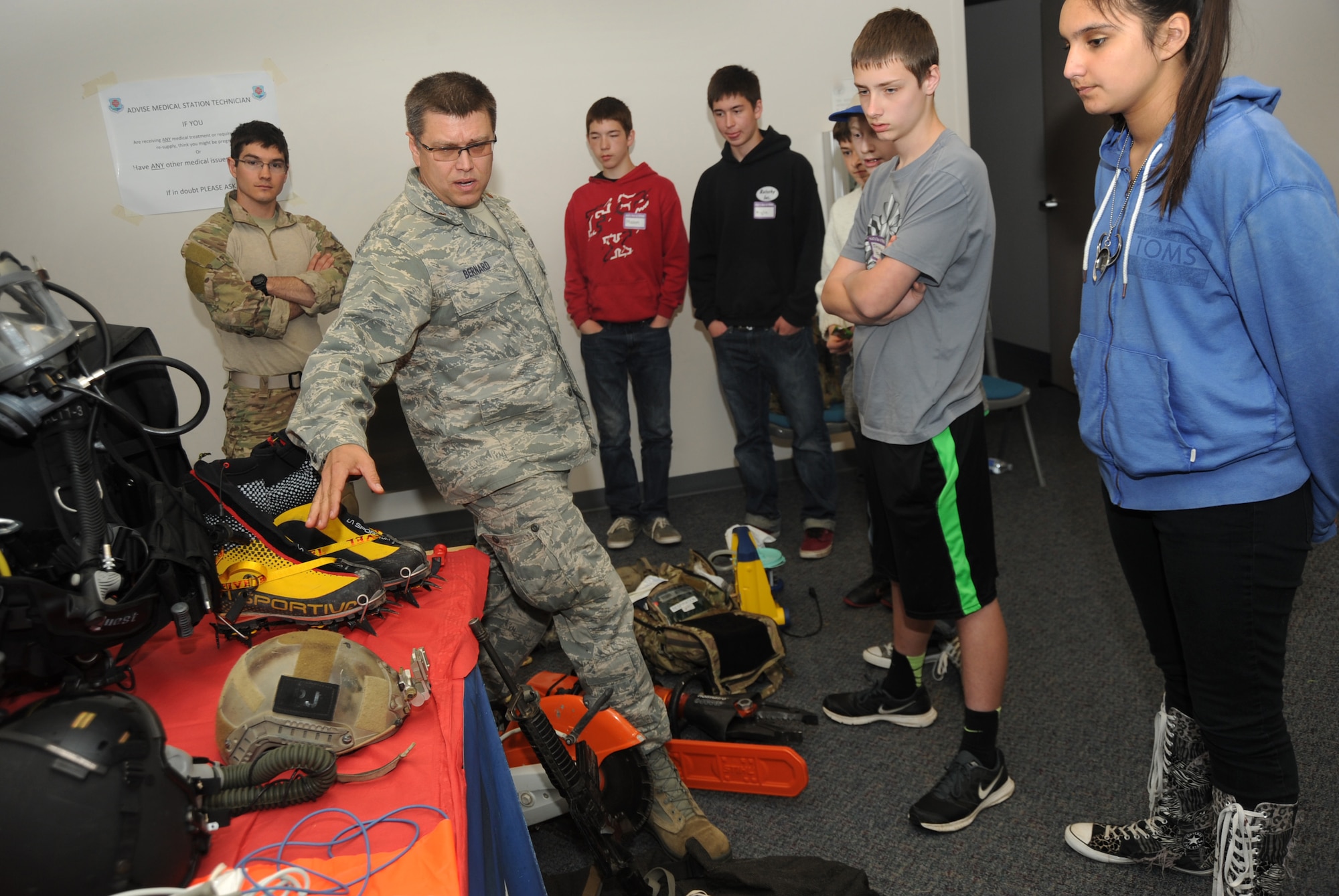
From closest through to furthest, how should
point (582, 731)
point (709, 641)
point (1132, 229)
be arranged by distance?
point (1132, 229)
point (582, 731)
point (709, 641)

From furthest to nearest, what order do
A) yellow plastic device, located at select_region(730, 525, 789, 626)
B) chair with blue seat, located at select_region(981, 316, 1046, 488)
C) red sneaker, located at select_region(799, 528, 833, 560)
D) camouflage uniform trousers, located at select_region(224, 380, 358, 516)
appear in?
chair with blue seat, located at select_region(981, 316, 1046, 488) < red sneaker, located at select_region(799, 528, 833, 560) < camouflage uniform trousers, located at select_region(224, 380, 358, 516) < yellow plastic device, located at select_region(730, 525, 789, 626)

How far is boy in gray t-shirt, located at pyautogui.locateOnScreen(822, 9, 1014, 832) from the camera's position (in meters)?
1.80

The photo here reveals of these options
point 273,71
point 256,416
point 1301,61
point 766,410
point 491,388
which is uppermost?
point 273,71

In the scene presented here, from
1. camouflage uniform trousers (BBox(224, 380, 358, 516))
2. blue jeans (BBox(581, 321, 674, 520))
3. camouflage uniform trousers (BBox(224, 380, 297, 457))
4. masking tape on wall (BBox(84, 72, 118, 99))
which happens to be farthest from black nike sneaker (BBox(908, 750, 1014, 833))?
masking tape on wall (BBox(84, 72, 118, 99))

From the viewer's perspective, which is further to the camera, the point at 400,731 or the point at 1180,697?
the point at 1180,697

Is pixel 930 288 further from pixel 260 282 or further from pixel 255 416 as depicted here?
pixel 255 416

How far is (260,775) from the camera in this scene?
1.11 m

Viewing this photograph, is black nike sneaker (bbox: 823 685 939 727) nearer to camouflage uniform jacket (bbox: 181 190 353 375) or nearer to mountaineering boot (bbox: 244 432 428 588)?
mountaineering boot (bbox: 244 432 428 588)

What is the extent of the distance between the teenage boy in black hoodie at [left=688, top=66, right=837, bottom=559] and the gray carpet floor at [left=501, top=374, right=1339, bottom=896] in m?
0.54

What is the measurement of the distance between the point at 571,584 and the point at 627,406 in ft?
7.19

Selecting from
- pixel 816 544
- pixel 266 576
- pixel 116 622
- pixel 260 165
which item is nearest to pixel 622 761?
pixel 266 576

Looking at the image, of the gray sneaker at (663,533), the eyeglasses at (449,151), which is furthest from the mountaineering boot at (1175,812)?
the gray sneaker at (663,533)

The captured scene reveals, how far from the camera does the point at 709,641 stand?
2580 mm

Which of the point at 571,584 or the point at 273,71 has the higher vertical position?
the point at 273,71
